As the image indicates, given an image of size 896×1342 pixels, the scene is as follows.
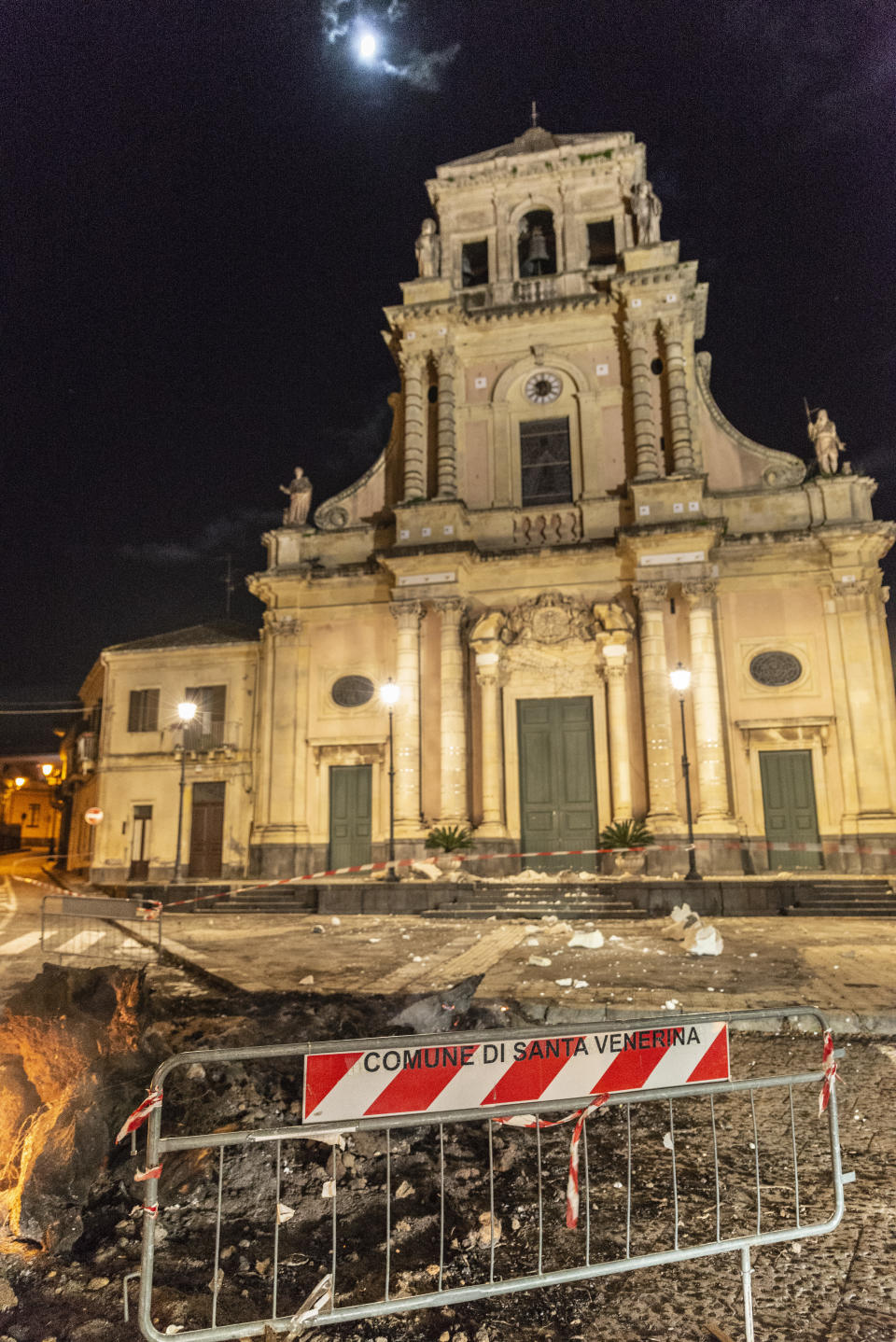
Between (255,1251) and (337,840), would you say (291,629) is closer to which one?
(337,840)

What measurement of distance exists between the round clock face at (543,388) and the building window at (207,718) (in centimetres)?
1256

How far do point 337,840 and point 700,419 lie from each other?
14871mm

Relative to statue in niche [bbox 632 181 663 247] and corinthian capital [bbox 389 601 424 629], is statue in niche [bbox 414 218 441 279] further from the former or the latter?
corinthian capital [bbox 389 601 424 629]

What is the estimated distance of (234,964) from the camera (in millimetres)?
10242

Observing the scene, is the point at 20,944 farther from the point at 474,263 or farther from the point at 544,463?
the point at 474,263

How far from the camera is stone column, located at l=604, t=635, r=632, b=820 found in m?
19.2

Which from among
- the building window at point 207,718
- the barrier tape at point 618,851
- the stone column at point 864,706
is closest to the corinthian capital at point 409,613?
the barrier tape at point 618,851

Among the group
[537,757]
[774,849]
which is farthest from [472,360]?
[774,849]

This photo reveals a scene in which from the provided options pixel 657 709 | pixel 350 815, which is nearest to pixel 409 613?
pixel 350 815

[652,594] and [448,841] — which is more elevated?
[652,594]

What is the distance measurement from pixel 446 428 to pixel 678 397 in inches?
242

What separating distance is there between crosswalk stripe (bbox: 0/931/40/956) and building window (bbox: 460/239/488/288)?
20.9 m

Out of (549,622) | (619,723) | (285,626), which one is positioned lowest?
(619,723)

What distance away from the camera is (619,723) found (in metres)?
19.5
